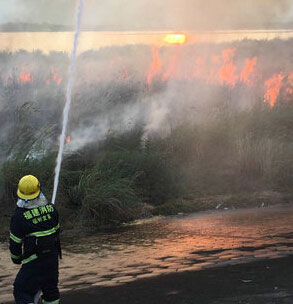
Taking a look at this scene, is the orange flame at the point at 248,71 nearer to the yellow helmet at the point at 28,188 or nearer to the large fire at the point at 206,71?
the large fire at the point at 206,71

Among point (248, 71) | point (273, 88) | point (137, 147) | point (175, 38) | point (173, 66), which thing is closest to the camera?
point (137, 147)

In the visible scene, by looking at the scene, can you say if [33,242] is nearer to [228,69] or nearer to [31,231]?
[31,231]

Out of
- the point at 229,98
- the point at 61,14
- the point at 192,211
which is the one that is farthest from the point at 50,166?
the point at 229,98

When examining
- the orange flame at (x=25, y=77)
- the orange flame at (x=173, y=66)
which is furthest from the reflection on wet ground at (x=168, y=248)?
the orange flame at (x=173, y=66)

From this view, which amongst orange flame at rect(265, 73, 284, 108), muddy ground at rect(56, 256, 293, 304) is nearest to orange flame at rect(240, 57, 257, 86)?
orange flame at rect(265, 73, 284, 108)

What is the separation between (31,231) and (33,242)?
0.32 ft

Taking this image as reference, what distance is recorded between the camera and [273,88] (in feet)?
72.4

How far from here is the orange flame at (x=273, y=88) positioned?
2088 centimetres

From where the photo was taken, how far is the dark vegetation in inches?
468

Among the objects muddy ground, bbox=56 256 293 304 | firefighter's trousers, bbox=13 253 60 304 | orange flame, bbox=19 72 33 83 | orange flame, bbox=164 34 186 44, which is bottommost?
muddy ground, bbox=56 256 293 304

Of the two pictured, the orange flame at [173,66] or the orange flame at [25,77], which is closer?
the orange flame at [25,77]

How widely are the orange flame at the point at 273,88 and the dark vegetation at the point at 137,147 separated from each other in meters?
0.34

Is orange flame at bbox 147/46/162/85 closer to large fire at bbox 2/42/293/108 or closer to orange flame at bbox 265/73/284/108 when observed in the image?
large fire at bbox 2/42/293/108

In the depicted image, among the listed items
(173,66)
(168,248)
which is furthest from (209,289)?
(173,66)
